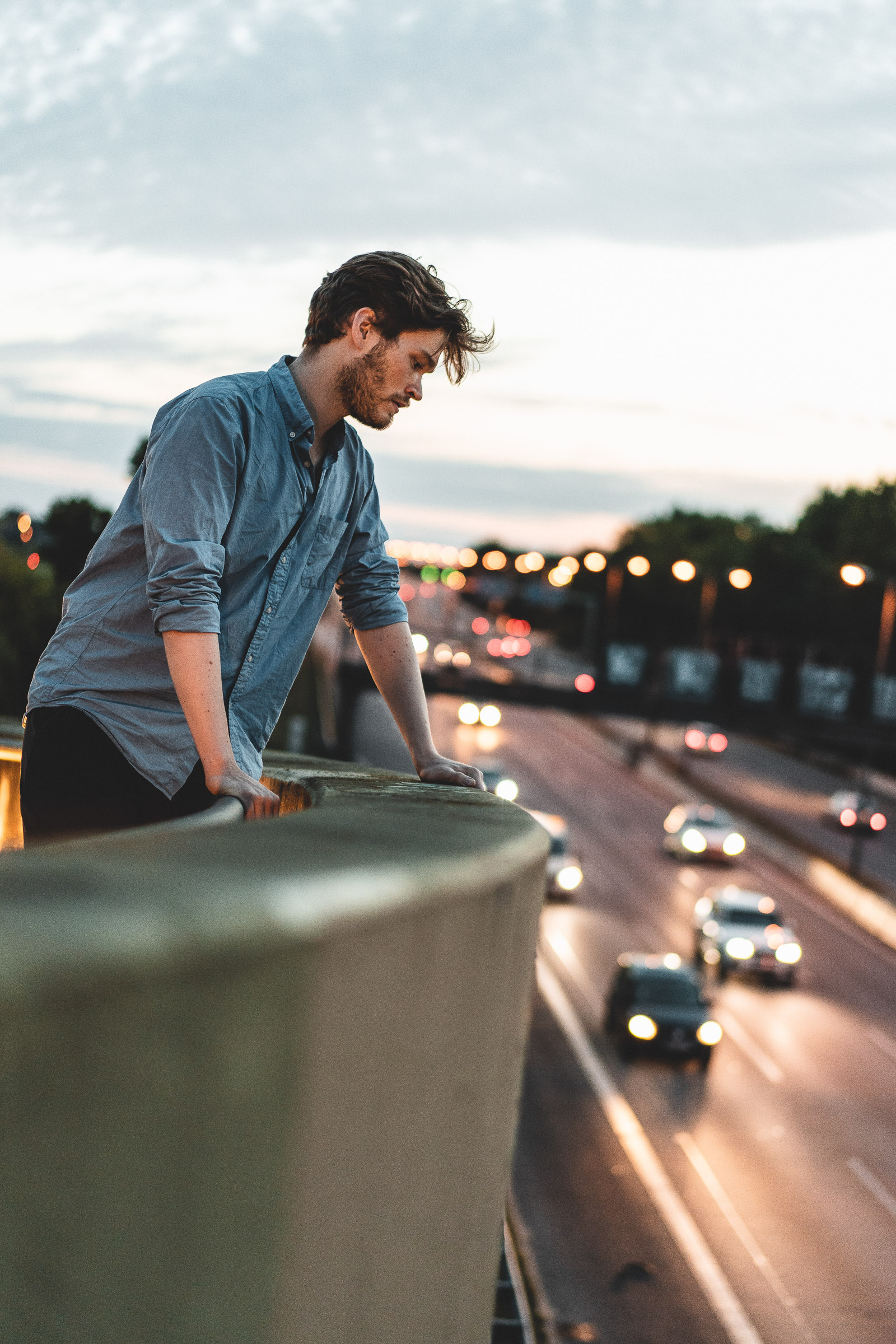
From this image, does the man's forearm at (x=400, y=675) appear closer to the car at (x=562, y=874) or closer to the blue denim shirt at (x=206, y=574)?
the blue denim shirt at (x=206, y=574)

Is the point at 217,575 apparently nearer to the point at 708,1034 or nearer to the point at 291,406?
the point at 291,406

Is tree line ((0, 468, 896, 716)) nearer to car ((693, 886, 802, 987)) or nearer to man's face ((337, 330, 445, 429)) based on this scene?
car ((693, 886, 802, 987))

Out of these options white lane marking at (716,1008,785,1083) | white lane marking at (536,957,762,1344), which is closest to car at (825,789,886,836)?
white lane marking at (716,1008,785,1083)

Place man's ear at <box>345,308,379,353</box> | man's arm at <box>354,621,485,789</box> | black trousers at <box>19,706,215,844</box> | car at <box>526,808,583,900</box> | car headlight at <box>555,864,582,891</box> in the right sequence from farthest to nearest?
car headlight at <box>555,864,582,891</box>
car at <box>526,808,583,900</box>
man's arm at <box>354,621,485,789</box>
man's ear at <box>345,308,379,353</box>
black trousers at <box>19,706,215,844</box>

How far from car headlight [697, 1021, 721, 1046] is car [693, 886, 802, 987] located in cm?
538

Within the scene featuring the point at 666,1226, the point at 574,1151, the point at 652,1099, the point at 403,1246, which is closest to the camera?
the point at 403,1246

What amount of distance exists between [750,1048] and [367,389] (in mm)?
25518

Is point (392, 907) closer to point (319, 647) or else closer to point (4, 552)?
point (4, 552)

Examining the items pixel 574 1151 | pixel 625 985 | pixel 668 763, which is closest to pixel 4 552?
pixel 625 985

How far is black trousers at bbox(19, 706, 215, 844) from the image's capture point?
2402 millimetres

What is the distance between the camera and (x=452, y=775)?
288cm

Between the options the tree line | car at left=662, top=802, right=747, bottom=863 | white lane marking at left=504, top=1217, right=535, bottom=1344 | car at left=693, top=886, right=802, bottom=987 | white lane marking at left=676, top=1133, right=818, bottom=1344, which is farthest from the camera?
the tree line

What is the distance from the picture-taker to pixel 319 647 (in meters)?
88.1

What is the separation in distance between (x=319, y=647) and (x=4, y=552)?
5128 cm
